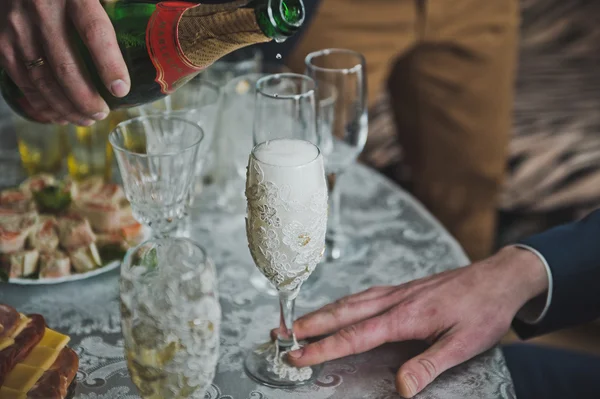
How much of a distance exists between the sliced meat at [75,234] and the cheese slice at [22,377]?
244 millimetres

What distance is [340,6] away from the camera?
1.85 metres

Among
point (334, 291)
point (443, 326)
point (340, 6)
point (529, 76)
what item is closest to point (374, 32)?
point (340, 6)

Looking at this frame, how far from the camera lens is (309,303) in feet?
2.97

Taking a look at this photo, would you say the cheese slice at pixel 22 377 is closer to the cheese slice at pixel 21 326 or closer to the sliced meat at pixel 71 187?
the cheese slice at pixel 21 326

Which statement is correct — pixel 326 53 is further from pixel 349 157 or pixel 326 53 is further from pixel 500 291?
pixel 500 291

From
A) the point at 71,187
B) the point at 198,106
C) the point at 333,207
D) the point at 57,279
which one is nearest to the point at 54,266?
the point at 57,279

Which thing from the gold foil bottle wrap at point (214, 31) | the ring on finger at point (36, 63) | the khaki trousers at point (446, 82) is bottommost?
the khaki trousers at point (446, 82)

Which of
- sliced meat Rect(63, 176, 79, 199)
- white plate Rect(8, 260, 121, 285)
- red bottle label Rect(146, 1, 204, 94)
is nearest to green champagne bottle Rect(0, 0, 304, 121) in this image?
red bottle label Rect(146, 1, 204, 94)

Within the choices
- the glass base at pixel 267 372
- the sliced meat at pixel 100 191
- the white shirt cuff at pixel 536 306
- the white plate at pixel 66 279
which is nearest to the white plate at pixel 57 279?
the white plate at pixel 66 279

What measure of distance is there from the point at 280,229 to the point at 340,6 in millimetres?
Result: 1268

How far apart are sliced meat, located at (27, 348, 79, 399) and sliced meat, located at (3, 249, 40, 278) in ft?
0.59

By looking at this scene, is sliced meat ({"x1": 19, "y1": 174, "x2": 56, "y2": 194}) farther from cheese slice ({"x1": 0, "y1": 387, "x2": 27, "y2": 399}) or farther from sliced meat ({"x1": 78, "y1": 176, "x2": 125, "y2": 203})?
cheese slice ({"x1": 0, "y1": 387, "x2": 27, "y2": 399})

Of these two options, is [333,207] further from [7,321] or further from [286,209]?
[7,321]

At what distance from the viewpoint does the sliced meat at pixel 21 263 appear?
0.88 metres
